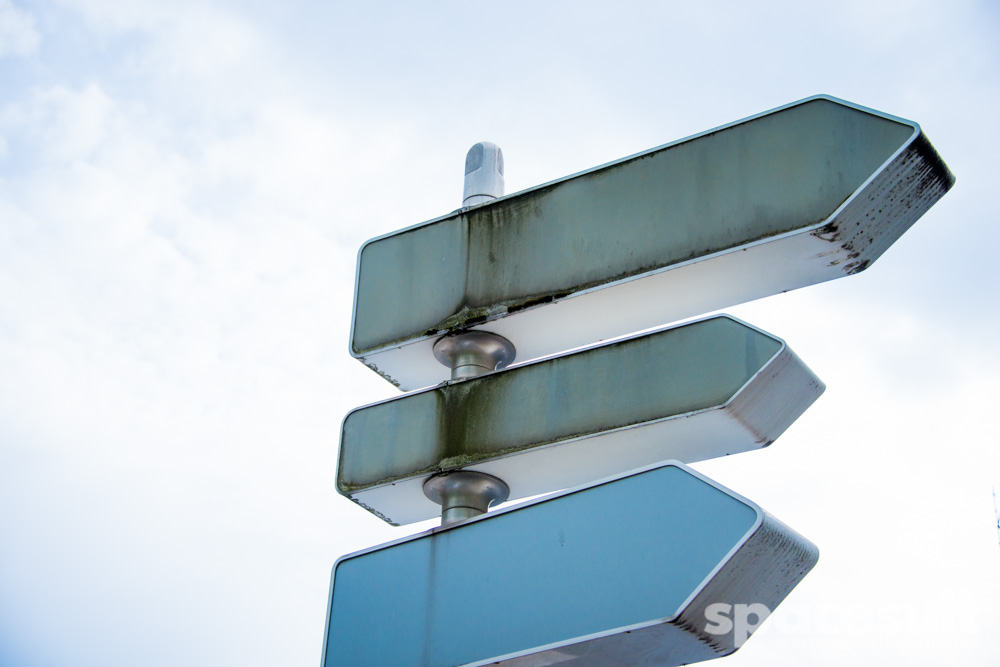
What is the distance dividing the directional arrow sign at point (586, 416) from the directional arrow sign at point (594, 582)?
389 millimetres

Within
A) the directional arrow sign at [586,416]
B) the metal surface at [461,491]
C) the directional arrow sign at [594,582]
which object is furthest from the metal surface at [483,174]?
the directional arrow sign at [594,582]

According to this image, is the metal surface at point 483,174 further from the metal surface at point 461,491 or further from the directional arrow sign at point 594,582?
the directional arrow sign at point 594,582

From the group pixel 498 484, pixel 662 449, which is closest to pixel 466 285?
pixel 498 484

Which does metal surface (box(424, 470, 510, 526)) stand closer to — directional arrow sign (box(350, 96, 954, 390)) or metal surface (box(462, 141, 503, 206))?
directional arrow sign (box(350, 96, 954, 390))

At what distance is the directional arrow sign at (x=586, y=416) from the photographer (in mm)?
4324

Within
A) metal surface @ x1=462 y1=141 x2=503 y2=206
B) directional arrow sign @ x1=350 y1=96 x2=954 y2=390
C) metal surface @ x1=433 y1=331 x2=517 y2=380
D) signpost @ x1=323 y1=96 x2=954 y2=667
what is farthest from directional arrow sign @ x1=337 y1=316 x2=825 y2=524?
metal surface @ x1=462 y1=141 x2=503 y2=206

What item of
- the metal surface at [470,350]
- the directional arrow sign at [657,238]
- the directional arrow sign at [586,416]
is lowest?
the directional arrow sign at [586,416]

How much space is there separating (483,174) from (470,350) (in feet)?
3.05

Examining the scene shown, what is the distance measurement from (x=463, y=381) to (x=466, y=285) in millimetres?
466

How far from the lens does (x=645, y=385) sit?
448 cm

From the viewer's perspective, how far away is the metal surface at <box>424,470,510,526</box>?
4867mm

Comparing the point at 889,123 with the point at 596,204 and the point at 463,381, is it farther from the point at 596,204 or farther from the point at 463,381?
the point at 463,381

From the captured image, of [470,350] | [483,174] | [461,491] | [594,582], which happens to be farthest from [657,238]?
[594,582]

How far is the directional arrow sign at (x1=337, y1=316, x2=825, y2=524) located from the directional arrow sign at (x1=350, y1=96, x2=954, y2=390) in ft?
1.00
